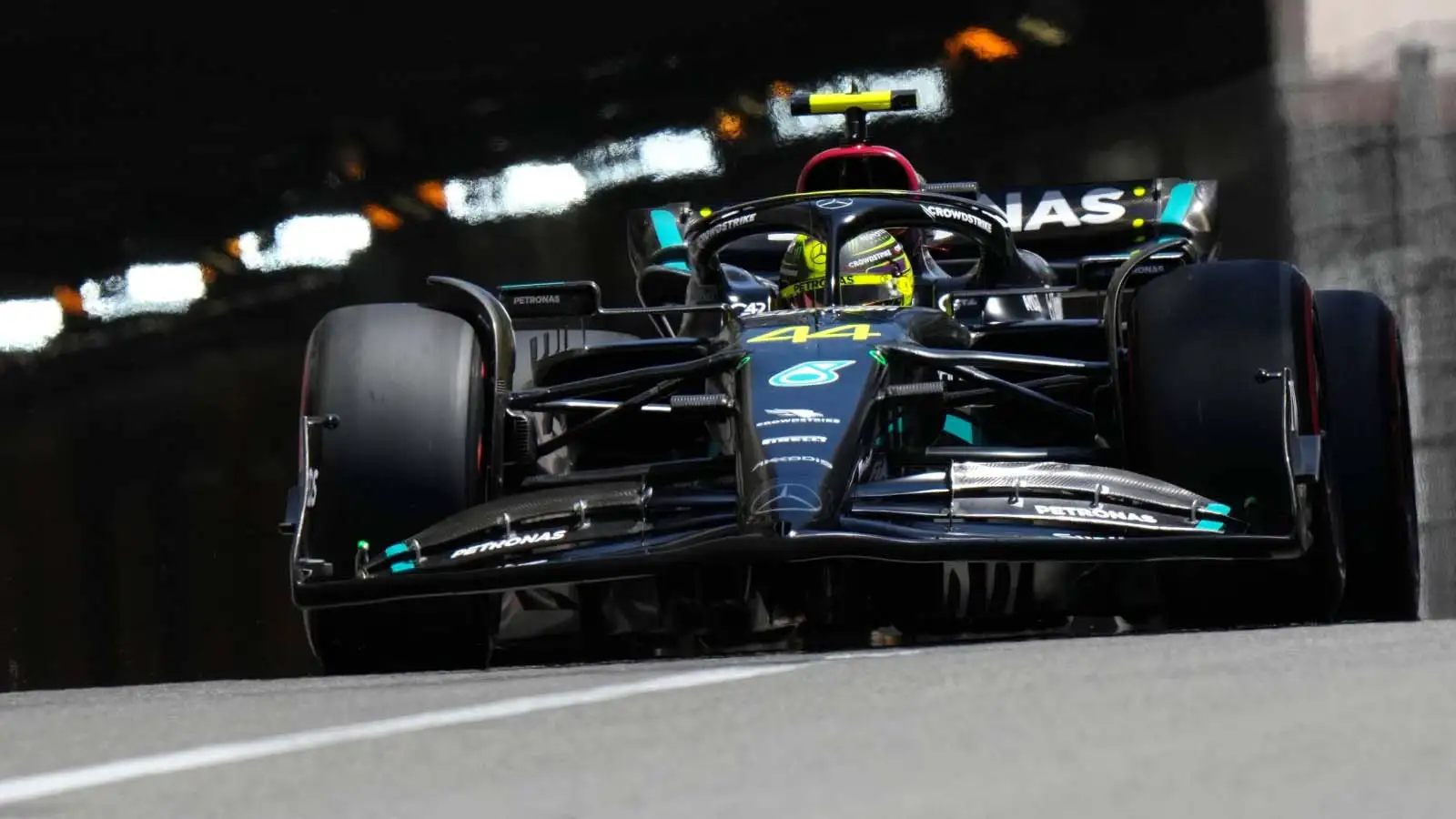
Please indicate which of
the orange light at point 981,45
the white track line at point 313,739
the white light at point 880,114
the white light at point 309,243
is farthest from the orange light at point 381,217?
the white track line at point 313,739

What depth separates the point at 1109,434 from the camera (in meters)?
7.48

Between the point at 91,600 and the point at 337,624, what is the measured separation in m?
5.70

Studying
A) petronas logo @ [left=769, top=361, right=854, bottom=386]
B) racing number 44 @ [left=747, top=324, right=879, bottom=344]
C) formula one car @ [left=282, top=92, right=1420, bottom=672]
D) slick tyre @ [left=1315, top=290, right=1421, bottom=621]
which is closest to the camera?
formula one car @ [left=282, top=92, right=1420, bottom=672]

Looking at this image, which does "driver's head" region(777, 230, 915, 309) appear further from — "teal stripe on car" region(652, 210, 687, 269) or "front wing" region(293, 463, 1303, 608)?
"teal stripe on car" region(652, 210, 687, 269)

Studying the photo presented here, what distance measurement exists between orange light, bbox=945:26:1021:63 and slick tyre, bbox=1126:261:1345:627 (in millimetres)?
6230

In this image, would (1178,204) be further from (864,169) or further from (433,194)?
(433,194)

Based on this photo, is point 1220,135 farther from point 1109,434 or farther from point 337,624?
point 337,624

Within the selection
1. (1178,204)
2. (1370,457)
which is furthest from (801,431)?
(1178,204)

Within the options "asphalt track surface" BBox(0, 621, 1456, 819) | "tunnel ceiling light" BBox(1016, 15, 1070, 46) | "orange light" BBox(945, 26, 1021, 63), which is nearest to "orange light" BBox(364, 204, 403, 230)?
"orange light" BBox(945, 26, 1021, 63)

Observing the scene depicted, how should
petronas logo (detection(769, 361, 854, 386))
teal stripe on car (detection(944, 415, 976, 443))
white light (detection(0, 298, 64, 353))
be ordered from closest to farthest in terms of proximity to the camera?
petronas logo (detection(769, 361, 854, 386))
teal stripe on car (detection(944, 415, 976, 443))
white light (detection(0, 298, 64, 353))

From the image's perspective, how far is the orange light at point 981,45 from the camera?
12.9m

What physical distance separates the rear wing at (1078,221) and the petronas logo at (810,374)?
3438 millimetres

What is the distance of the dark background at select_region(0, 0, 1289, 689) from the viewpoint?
1209 centimetres

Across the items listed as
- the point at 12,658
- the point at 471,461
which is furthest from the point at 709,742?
the point at 12,658
